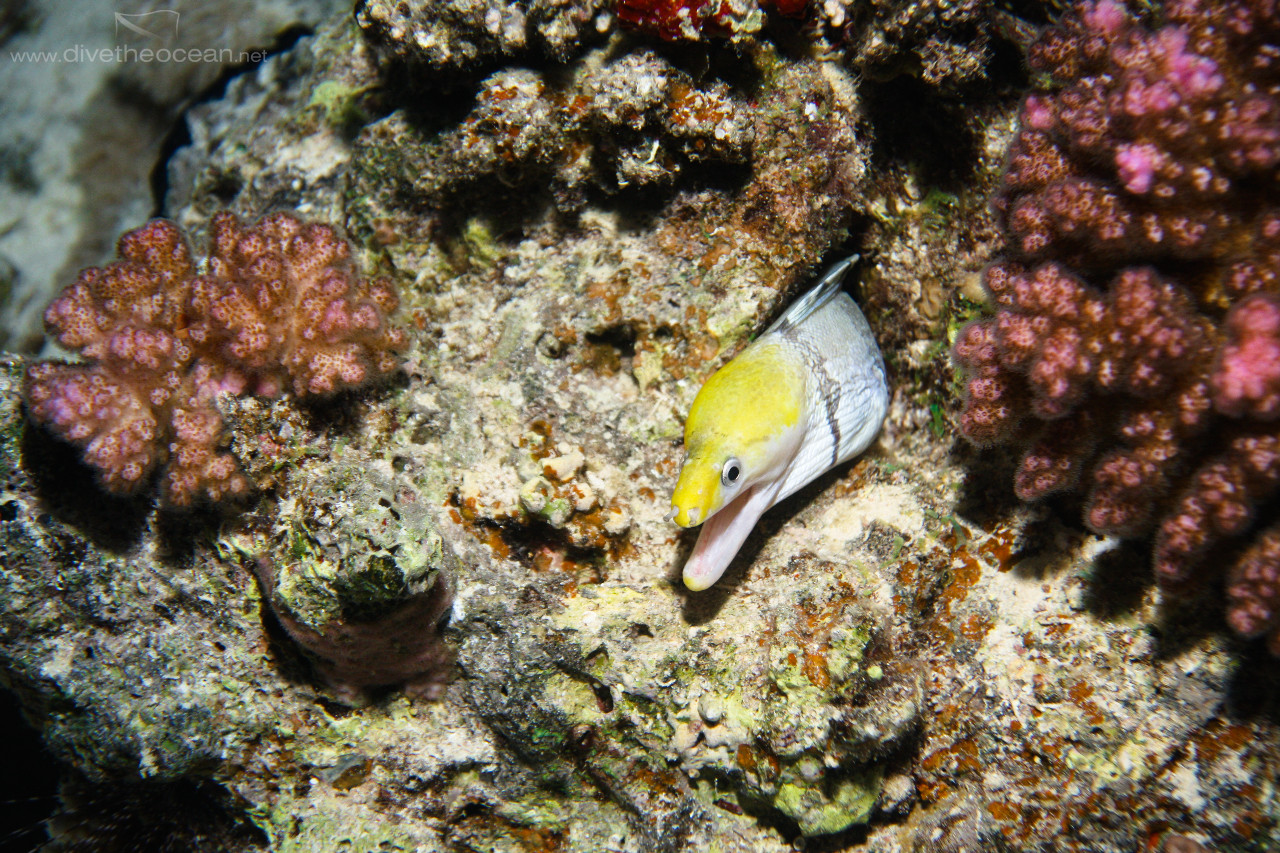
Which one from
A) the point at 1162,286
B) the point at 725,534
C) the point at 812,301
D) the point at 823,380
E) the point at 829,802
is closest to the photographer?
the point at 1162,286

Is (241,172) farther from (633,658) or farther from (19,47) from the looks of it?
(633,658)

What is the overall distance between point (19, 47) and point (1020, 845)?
272 inches

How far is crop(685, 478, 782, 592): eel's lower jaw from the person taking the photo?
2.06 m

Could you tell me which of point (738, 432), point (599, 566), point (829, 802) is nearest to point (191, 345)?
point (599, 566)

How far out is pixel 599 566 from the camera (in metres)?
2.39

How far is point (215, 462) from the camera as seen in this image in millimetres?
2156

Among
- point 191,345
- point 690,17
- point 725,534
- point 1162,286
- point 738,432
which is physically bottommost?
point 725,534

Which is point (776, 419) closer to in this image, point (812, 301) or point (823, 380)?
point (823, 380)

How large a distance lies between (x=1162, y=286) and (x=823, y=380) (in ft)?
3.30

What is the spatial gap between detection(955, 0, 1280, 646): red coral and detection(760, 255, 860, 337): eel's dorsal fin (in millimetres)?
668

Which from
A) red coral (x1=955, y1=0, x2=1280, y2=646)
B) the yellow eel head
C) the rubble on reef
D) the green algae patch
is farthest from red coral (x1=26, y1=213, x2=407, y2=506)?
red coral (x1=955, y1=0, x2=1280, y2=646)

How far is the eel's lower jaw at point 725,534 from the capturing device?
2.06 meters

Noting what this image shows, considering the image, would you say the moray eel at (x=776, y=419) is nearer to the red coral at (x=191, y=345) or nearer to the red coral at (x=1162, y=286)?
the red coral at (x=1162, y=286)

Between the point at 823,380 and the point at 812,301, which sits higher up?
the point at 812,301
